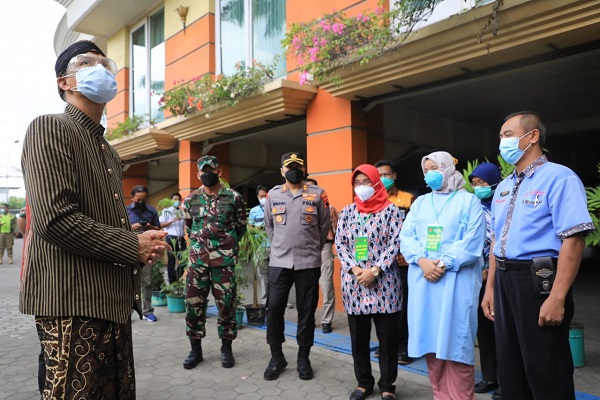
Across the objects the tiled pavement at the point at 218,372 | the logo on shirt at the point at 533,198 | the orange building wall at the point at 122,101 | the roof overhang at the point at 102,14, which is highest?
the roof overhang at the point at 102,14

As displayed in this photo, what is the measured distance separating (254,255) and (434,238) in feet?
10.7

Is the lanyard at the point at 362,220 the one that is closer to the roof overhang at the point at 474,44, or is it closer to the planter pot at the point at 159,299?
the roof overhang at the point at 474,44

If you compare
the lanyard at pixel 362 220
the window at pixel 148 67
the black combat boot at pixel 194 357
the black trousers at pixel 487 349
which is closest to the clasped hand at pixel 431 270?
the lanyard at pixel 362 220

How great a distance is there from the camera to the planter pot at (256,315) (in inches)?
229

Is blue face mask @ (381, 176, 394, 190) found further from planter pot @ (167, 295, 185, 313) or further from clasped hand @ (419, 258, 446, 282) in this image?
planter pot @ (167, 295, 185, 313)

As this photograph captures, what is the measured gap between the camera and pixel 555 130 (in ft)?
36.3

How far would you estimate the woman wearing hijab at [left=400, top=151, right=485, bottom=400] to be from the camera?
116 inches

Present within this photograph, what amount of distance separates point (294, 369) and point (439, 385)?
59.8 inches

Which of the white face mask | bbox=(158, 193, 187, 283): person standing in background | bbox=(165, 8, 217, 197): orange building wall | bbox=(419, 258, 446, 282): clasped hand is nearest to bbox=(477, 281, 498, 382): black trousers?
bbox=(419, 258, 446, 282): clasped hand

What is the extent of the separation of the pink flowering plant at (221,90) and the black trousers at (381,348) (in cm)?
421

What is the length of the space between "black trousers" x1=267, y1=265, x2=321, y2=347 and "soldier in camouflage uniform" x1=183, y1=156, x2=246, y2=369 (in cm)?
53

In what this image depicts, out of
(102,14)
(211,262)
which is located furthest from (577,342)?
(102,14)

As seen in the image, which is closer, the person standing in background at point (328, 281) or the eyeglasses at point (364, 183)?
the eyeglasses at point (364, 183)

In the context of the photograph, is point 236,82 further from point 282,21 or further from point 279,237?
point 279,237
